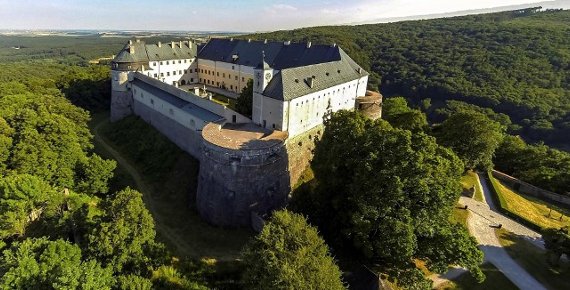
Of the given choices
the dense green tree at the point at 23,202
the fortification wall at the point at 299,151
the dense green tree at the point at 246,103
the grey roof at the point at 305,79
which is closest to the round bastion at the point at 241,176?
the fortification wall at the point at 299,151

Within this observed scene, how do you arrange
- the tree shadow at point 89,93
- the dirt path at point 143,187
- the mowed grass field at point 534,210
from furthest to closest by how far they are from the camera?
the tree shadow at point 89,93 < the mowed grass field at point 534,210 < the dirt path at point 143,187

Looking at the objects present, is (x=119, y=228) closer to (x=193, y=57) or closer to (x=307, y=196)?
(x=307, y=196)

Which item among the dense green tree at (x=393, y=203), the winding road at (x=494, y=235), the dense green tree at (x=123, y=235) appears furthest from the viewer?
the winding road at (x=494, y=235)

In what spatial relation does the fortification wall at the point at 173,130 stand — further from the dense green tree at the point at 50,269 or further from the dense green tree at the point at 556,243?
the dense green tree at the point at 556,243

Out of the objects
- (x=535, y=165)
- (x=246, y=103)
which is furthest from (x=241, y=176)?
(x=535, y=165)

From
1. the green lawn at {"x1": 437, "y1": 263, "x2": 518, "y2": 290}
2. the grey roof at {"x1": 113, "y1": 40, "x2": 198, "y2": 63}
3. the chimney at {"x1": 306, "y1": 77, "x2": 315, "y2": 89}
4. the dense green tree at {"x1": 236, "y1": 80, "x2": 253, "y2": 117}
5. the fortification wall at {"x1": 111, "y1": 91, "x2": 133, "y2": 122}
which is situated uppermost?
the grey roof at {"x1": 113, "y1": 40, "x2": 198, "y2": 63}

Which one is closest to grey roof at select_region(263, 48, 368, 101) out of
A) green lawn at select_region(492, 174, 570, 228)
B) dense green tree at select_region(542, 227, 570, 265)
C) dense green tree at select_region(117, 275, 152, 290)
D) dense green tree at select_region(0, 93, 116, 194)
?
dense green tree at select_region(117, 275, 152, 290)

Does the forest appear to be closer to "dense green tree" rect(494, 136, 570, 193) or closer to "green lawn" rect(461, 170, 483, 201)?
"dense green tree" rect(494, 136, 570, 193)
